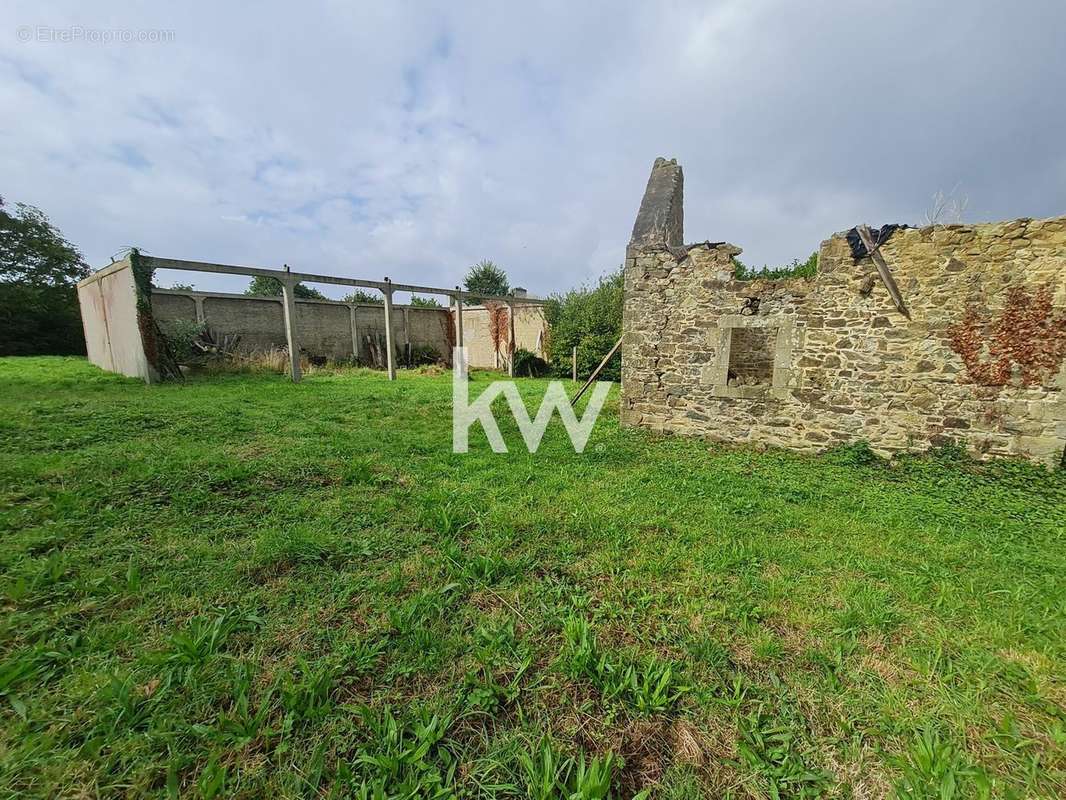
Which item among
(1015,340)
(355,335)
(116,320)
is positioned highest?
(116,320)

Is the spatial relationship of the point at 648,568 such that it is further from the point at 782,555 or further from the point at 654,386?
the point at 654,386

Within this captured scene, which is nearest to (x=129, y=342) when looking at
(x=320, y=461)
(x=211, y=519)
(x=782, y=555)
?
(x=320, y=461)

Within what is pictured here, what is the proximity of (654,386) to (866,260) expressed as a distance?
326 centimetres

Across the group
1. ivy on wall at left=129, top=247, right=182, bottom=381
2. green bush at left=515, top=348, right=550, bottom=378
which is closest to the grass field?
ivy on wall at left=129, top=247, right=182, bottom=381

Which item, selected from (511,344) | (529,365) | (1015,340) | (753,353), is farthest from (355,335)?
(1015,340)

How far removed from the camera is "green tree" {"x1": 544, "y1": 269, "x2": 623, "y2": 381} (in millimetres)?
14422

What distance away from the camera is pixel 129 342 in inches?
417

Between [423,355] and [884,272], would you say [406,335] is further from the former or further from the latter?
[884,272]

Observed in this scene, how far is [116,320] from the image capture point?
1104 centimetres

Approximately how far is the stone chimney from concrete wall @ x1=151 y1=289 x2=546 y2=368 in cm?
1015

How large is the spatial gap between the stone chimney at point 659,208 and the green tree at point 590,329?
6.99 meters

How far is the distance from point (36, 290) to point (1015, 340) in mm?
33528

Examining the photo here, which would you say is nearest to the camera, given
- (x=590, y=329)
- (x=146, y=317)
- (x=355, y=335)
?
(x=146, y=317)

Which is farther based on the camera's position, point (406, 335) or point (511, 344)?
point (406, 335)
